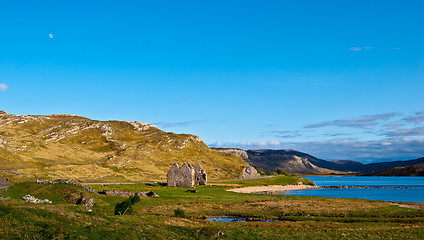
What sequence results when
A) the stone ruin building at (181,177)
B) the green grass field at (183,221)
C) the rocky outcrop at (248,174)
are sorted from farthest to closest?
1. the rocky outcrop at (248,174)
2. the stone ruin building at (181,177)
3. the green grass field at (183,221)

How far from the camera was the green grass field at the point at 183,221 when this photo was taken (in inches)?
1145

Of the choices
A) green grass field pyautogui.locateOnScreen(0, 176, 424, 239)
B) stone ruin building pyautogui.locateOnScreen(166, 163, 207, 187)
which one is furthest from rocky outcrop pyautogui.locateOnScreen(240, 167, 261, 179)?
green grass field pyautogui.locateOnScreen(0, 176, 424, 239)

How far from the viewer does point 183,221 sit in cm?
4416

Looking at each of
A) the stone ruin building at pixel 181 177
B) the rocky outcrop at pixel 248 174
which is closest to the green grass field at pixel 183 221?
the stone ruin building at pixel 181 177

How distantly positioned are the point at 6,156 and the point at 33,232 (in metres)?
130

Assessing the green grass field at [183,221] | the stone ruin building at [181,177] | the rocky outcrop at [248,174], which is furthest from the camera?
the rocky outcrop at [248,174]

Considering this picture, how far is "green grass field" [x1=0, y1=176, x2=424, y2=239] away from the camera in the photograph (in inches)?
1145

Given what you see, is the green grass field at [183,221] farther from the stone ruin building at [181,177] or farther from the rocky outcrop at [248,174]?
the rocky outcrop at [248,174]

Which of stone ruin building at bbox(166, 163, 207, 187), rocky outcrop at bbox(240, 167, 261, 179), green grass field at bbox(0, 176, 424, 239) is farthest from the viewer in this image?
rocky outcrop at bbox(240, 167, 261, 179)

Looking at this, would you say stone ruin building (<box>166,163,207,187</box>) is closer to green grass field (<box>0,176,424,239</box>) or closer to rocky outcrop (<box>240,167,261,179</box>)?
green grass field (<box>0,176,424,239</box>)

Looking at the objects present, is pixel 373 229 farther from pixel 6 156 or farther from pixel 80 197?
pixel 6 156

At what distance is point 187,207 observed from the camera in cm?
6278

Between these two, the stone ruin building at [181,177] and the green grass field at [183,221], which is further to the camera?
the stone ruin building at [181,177]

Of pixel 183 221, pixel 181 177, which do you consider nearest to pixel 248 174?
pixel 181 177
